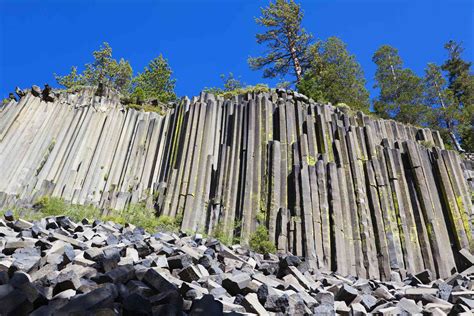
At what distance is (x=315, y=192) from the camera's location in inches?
361

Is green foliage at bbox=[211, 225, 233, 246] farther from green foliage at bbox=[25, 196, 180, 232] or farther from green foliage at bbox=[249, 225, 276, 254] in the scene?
green foliage at bbox=[25, 196, 180, 232]

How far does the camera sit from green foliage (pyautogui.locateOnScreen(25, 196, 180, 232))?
29.3ft

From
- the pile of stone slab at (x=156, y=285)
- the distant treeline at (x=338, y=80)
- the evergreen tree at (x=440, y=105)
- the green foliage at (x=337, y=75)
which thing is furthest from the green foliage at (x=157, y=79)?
the pile of stone slab at (x=156, y=285)

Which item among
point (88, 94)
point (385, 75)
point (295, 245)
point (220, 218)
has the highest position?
point (385, 75)

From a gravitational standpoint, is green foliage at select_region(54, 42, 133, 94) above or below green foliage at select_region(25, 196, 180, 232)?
above

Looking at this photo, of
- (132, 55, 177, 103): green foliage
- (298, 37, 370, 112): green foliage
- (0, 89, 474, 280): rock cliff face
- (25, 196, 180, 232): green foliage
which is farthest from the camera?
(132, 55, 177, 103): green foliage

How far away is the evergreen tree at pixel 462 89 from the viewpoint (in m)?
23.5

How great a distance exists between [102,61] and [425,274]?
1149 inches

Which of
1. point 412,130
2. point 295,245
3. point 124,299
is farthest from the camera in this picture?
point 412,130

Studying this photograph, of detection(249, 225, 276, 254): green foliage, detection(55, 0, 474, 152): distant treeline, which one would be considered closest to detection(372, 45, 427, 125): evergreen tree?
detection(55, 0, 474, 152): distant treeline

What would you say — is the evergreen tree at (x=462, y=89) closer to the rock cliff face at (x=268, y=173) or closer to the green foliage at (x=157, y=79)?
the rock cliff face at (x=268, y=173)

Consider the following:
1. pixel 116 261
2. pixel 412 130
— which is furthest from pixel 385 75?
pixel 116 261

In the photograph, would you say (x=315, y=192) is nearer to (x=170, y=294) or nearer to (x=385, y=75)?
(x=170, y=294)

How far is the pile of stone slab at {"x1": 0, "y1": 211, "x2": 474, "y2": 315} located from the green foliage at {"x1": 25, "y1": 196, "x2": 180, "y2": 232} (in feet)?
9.57
